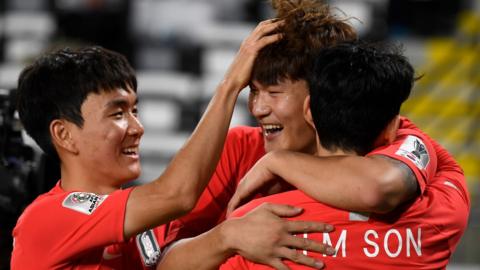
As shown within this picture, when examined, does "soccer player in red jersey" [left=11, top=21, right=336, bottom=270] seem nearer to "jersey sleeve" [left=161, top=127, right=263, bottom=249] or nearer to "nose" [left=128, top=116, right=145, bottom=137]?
"nose" [left=128, top=116, right=145, bottom=137]

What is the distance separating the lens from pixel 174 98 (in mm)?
8234

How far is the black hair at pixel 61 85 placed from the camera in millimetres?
2830

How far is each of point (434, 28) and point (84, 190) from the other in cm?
696

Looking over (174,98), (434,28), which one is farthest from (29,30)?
(434,28)

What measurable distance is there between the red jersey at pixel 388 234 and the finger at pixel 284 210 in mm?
18

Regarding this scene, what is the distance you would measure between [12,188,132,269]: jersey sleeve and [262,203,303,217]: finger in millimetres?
448

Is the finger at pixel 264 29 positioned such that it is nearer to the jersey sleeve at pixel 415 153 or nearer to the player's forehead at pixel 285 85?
the player's forehead at pixel 285 85

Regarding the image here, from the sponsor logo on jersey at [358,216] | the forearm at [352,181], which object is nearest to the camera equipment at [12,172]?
the forearm at [352,181]

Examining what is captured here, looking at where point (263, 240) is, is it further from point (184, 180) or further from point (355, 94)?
point (355, 94)

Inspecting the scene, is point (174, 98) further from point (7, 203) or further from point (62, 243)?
point (62, 243)

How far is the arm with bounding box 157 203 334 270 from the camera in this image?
233 centimetres

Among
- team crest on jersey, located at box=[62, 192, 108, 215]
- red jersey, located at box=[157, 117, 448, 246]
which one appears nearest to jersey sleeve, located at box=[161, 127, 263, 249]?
red jersey, located at box=[157, 117, 448, 246]

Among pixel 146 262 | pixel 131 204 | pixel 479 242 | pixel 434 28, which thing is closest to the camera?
pixel 131 204

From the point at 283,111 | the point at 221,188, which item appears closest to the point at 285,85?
the point at 283,111
